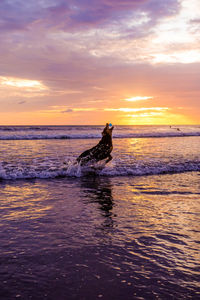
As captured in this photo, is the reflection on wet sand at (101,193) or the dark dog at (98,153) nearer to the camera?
the reflection on wet sand at (101,193)

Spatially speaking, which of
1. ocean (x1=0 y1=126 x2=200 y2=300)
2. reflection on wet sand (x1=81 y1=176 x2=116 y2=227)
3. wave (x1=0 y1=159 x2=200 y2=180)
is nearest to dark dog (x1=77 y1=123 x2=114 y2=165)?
wave (x1=0 y1=159 x2=200 y2=180)

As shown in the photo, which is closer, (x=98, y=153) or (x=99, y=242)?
(x=99, y=242)

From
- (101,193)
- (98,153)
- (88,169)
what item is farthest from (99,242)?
(98,153)

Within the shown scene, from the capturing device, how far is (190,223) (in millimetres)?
5820

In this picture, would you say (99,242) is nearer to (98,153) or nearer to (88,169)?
(88,169)

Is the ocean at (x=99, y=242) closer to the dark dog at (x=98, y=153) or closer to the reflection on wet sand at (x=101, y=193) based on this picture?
the reflection on wet sand at (x=101, y=193)

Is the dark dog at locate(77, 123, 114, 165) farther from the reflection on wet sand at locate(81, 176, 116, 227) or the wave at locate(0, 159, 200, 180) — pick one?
the reflection on wet sand at locate(81, 176, 116, 227)

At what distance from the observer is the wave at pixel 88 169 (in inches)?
486

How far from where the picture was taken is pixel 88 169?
13.1m

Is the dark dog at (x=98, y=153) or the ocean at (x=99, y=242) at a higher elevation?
the dark dog at (x=98, y=153)

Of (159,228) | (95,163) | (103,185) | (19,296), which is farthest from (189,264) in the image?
(95,163)

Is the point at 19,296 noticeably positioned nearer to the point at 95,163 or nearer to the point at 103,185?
the point at 103,185

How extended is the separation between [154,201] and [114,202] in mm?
1257

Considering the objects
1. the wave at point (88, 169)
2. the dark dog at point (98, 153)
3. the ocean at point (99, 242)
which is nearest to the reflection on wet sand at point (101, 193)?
the ocean at point (99, 242)
